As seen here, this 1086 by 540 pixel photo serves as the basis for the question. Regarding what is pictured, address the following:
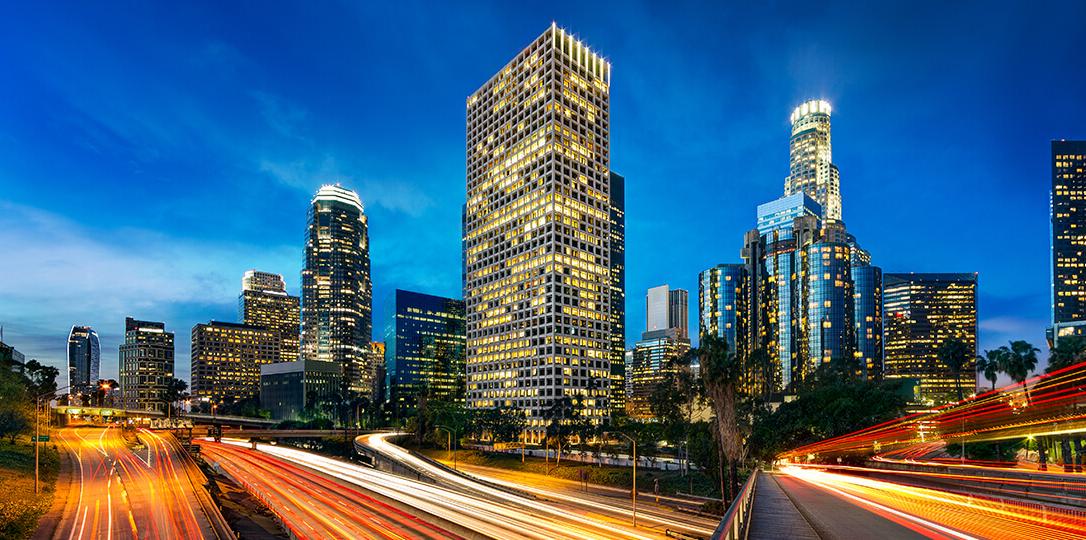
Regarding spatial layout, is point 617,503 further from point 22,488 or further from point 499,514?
point 22,488

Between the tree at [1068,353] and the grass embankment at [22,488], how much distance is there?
9936 centimetres

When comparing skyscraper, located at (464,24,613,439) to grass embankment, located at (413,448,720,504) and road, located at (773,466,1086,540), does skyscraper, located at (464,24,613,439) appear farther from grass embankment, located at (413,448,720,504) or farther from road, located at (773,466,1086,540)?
road, located at (773,466,1086,540)

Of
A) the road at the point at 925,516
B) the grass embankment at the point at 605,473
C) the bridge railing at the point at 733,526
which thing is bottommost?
the grass embankment at the point at 605,473

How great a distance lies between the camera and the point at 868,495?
39562 millimetres

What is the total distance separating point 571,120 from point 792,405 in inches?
4409

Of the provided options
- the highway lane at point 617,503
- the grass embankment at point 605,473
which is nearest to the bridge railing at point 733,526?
the highway lane at point 617,503

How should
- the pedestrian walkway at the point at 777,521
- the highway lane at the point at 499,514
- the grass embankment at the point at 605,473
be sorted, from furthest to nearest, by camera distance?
the grass embankment at the point at 605,473 < the highway lane at the point at 499,514 < the pedestrian walkway at the point at 777,521

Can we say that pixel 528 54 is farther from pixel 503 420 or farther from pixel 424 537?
pixel 424 537

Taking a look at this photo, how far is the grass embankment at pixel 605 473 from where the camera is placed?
75.9 m

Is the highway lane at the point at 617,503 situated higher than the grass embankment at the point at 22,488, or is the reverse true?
the grass embankment at the point at 22,488

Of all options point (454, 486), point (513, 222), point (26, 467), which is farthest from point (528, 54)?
point (26, 467)

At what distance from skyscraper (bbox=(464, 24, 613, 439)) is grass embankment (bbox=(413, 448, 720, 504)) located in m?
47.0

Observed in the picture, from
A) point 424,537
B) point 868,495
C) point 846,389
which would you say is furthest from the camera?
point 846,389

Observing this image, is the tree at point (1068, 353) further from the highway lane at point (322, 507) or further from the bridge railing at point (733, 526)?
the highway lane at point (322, 507)
